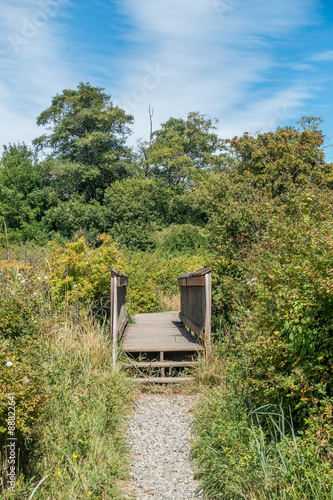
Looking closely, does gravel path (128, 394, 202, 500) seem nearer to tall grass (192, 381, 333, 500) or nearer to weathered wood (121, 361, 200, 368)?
tall grass (192, 381, 333, 500)

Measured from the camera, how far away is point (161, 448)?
4.15 metres

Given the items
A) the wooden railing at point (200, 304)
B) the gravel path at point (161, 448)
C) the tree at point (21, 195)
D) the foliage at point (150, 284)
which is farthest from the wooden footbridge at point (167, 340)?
the tree at point (21, 195)

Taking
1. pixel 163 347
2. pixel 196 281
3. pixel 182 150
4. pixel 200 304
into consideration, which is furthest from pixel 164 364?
pixel 182 150

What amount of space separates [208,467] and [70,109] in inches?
1217

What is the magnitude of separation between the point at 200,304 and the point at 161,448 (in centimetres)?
290

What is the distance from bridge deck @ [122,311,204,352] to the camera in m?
Result: 6.37

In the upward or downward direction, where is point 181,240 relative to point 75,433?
upward

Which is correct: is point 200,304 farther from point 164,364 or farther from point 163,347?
point 164,364

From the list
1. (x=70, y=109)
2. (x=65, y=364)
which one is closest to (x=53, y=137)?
(x=70, y=109)

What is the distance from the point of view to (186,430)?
14.7 ft

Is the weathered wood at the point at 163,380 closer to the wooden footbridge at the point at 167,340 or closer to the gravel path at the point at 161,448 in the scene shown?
the wooden footbridge at the point at 167,340

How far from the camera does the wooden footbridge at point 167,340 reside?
601 centimetres

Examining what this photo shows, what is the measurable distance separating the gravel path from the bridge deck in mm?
814

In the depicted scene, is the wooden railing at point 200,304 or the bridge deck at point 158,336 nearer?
the wooden railing at point 200,304
